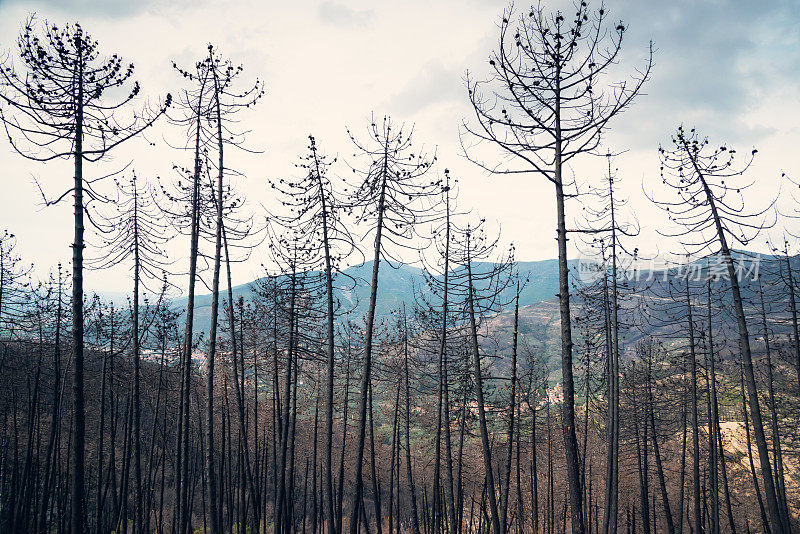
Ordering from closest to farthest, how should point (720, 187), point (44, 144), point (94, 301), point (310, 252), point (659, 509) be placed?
1. point (44, 144)
2. point (720, 187)
3. point (310, 252)
4. point (94, 301)
5. point (659, 509)

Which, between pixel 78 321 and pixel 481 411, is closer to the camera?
pixel 78 321

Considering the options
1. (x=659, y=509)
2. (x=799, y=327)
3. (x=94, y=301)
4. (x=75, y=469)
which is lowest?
(x=659, y=509)

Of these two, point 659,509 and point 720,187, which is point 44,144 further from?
point 659,509

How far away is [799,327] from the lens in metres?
18.0

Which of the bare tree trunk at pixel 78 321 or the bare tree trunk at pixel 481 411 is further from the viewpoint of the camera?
the bare tree trunk at pixel 481 411

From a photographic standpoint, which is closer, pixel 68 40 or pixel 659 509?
pixel 68 40

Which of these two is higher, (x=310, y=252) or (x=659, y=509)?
(x=310, y=252)

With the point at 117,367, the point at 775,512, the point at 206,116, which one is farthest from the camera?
the point at 117,367

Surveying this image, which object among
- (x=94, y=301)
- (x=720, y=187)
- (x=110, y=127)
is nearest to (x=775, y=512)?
(x=720, y=187)

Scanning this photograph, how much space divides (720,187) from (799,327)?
11.2m

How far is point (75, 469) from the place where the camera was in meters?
8.48

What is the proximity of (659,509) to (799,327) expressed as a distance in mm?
27298

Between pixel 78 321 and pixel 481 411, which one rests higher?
pixel 78 321

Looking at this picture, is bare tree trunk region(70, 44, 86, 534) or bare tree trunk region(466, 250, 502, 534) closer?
bare tree trunk region(70, 44, 86, 534)
